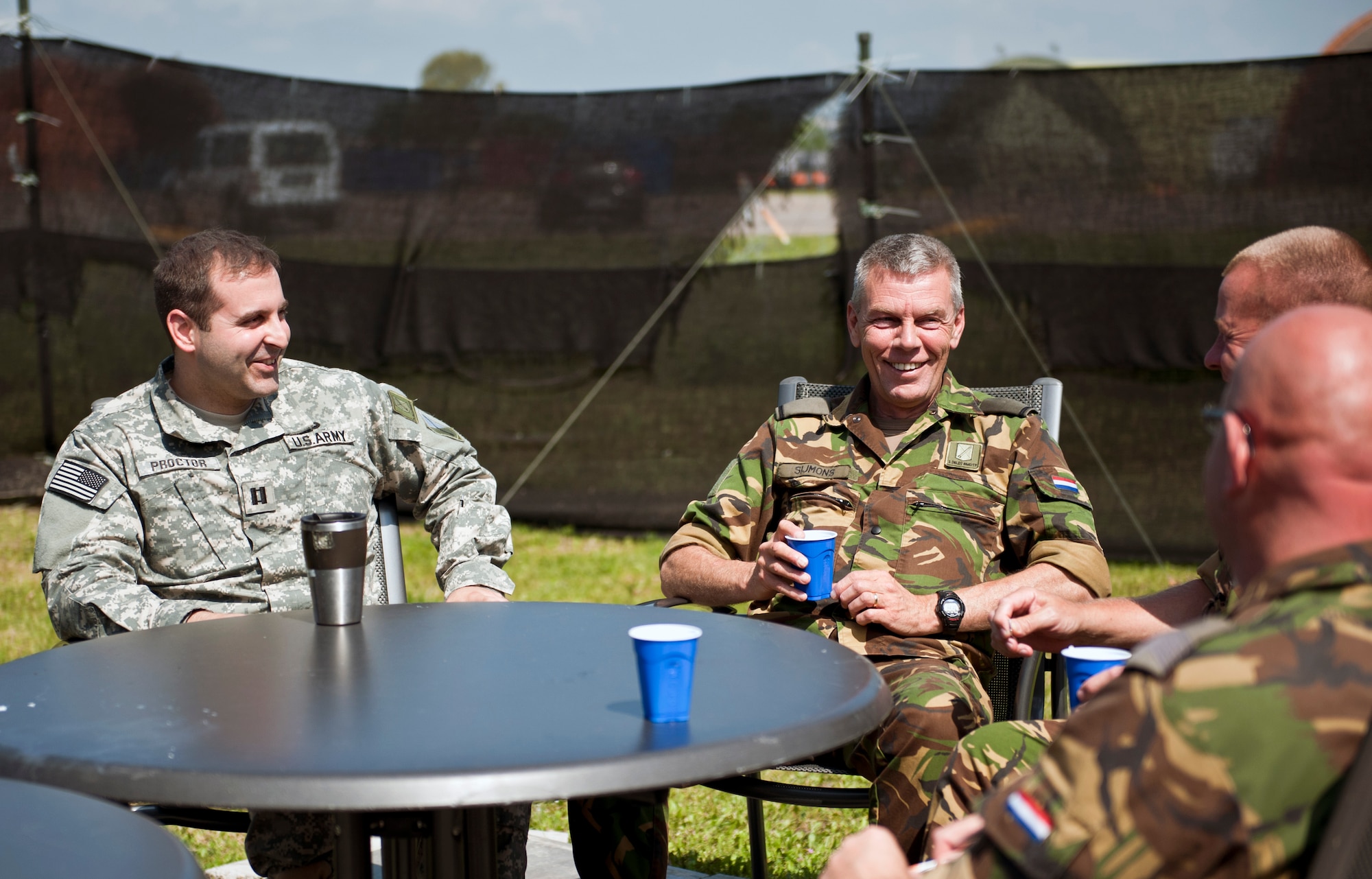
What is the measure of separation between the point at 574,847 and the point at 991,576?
1.04m

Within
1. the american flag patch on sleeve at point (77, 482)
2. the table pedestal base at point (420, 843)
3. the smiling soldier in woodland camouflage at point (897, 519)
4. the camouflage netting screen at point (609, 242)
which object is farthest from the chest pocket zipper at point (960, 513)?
the camouflage netting screen at point (609, 242)

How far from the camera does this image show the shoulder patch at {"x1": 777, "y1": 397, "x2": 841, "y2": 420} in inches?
115

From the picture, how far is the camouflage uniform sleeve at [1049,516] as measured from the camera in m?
2.54

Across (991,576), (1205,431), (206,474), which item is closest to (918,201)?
(1205,431)

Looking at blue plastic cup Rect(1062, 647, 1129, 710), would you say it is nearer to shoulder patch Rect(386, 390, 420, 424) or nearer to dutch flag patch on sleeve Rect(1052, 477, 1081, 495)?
dutch flag patch on sleeve Rect(1052, 477, 1081, 495)

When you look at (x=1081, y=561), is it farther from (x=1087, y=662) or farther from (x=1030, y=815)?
(x=1030, y=815)

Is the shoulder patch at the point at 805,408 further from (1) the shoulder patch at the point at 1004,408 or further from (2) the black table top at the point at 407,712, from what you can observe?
(2) the black table top at the point at 407,712

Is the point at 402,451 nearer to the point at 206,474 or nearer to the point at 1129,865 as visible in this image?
the point at 206,474

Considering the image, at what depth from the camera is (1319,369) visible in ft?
3.34

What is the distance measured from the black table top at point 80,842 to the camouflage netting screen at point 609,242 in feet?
17.6

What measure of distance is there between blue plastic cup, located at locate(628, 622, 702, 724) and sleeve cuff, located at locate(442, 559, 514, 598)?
3.93 feet

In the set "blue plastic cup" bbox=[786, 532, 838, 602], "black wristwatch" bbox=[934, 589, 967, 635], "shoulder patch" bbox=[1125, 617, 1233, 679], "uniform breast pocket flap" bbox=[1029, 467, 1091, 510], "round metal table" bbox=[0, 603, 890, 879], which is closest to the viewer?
"shoulder patch" bbox=[1125, 617, 1233, 679]

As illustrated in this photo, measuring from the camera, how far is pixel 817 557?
230 cm


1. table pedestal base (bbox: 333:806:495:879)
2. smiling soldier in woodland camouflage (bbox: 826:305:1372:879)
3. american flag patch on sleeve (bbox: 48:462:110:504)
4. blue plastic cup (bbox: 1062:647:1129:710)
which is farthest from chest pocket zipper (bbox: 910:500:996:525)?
american flag patch on sleeve (bbox: 48:462:110:504)
